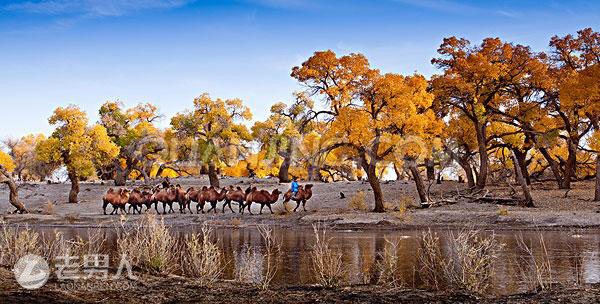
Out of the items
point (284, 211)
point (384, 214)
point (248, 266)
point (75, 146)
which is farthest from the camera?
point (75, 146)

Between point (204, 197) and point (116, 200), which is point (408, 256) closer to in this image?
point (204, 197)

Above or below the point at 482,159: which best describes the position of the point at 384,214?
below

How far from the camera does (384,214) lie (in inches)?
1350

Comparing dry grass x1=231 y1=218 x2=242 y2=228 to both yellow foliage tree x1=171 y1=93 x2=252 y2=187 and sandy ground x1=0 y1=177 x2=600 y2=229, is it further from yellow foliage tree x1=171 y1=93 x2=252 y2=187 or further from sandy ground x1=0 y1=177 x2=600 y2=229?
yellow foliage tree x1=171 y1=93 x2=252 y2=187

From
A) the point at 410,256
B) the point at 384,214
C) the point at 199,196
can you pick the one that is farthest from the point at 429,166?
the point at 410,256

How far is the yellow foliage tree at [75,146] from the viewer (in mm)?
44594

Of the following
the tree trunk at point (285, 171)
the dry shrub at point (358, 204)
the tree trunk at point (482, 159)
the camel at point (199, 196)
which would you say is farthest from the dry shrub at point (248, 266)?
the tree trunk at point (285, 171)

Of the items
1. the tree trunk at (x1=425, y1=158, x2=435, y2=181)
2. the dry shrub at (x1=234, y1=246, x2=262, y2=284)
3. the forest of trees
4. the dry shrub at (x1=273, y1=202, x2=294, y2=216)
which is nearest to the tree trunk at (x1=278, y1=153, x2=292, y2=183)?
the forest of trees

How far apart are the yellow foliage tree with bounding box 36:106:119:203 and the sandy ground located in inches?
107

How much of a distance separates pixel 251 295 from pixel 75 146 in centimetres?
3691

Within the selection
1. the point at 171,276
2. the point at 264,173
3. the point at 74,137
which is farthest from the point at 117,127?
the point at 171,276

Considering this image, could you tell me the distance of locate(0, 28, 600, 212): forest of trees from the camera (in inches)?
1383

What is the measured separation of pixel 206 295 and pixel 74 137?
36.9 meters

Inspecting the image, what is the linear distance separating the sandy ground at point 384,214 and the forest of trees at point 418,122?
1615mm
